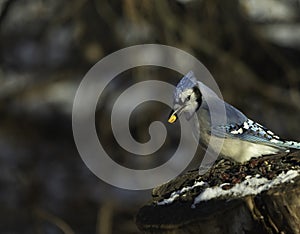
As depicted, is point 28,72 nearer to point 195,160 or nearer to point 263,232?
point 195,160

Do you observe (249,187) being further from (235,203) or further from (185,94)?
(185,94)

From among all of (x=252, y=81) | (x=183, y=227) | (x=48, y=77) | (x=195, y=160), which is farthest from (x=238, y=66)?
(x=183, y=227)

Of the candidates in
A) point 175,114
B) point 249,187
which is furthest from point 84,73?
point 249,187

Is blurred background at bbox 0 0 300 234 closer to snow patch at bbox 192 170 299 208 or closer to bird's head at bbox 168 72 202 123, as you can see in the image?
bird's head at bbox 168 72 202 123

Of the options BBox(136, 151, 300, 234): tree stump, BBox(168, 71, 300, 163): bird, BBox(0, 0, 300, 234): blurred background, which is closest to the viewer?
BBox(136, 151, 300, 234): tree stump

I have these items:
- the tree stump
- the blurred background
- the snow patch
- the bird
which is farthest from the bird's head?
the blurred background

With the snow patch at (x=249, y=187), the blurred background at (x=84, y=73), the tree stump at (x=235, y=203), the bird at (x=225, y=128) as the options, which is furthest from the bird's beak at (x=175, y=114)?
the blurred background at (x=84, y=73)
